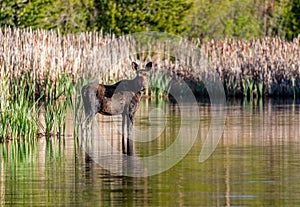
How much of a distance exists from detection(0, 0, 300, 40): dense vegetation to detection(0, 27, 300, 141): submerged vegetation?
9.39 feet

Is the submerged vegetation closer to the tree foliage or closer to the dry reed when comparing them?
the dry reed

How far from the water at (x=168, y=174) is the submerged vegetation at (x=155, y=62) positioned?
5.49 meters

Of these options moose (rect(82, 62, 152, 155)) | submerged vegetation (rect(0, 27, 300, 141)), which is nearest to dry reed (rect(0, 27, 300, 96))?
submerged vegetation (rect(0, 27, 300, 141))

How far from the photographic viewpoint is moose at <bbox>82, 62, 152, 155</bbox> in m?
17.2

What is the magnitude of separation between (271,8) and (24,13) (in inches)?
563

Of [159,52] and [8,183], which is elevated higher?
[159,52]

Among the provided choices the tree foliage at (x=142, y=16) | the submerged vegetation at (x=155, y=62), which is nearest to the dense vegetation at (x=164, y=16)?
the tree foliage at (x=142, y=16)

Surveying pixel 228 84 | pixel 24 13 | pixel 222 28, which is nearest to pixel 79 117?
pixel 228 84

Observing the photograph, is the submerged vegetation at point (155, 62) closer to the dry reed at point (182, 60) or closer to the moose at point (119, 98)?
the dry reed at point (182, 60)

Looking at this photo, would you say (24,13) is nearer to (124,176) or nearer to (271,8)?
(271,8)

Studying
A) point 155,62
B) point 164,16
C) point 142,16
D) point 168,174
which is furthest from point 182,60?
point 168,174

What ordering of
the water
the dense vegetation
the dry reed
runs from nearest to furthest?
the water
the dry reed
the dense vegetation

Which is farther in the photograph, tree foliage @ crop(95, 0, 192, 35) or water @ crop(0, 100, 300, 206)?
tree foliage @ crop(95, 0, 192, 35)

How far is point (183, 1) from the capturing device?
36.2 m
